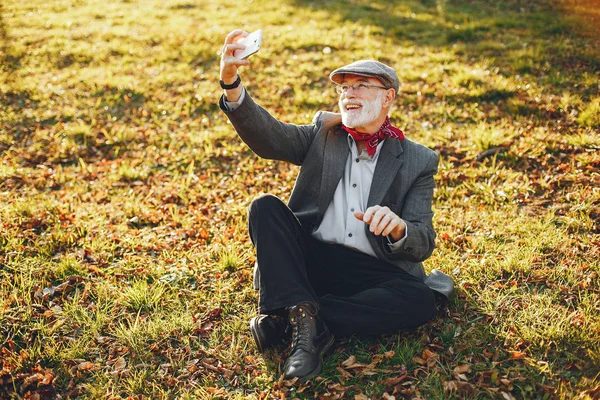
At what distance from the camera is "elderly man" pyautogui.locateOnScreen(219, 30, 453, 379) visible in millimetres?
3619

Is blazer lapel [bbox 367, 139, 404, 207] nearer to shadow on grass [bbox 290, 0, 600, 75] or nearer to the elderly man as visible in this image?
the elderly man

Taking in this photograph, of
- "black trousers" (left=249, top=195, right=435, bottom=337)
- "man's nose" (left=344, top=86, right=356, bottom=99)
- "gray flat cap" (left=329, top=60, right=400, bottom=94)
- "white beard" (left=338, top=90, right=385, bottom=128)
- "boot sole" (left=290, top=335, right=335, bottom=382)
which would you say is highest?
"gray flat cap" (left=329, top=60, right=400, bottom=94)

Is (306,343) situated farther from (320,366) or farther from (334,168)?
(334,168)

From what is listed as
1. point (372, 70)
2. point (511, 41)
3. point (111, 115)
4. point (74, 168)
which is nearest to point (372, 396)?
point (372, 70)

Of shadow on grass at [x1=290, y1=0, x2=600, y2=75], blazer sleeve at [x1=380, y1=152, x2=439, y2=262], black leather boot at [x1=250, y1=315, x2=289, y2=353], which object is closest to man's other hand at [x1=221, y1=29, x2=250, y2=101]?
blazer sleeve at [x1=380, y1=152, x2=439, y2=262]

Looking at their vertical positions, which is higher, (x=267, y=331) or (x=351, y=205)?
(x=351, y=205)

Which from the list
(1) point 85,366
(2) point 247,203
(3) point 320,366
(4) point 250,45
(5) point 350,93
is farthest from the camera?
(2) point 247,203

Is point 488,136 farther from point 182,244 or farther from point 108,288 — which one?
point 108,288

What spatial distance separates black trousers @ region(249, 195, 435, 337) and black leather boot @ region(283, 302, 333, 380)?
0.27 feet

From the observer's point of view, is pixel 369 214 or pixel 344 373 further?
pixel 344 373

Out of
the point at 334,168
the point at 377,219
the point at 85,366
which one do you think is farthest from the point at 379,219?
the point at 85,366

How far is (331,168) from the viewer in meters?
3.99

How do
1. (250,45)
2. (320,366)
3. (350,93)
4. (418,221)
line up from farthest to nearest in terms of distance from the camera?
(350,93)
(418,221)
(320,366)
(250,45)

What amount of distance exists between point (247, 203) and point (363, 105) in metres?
2.74
